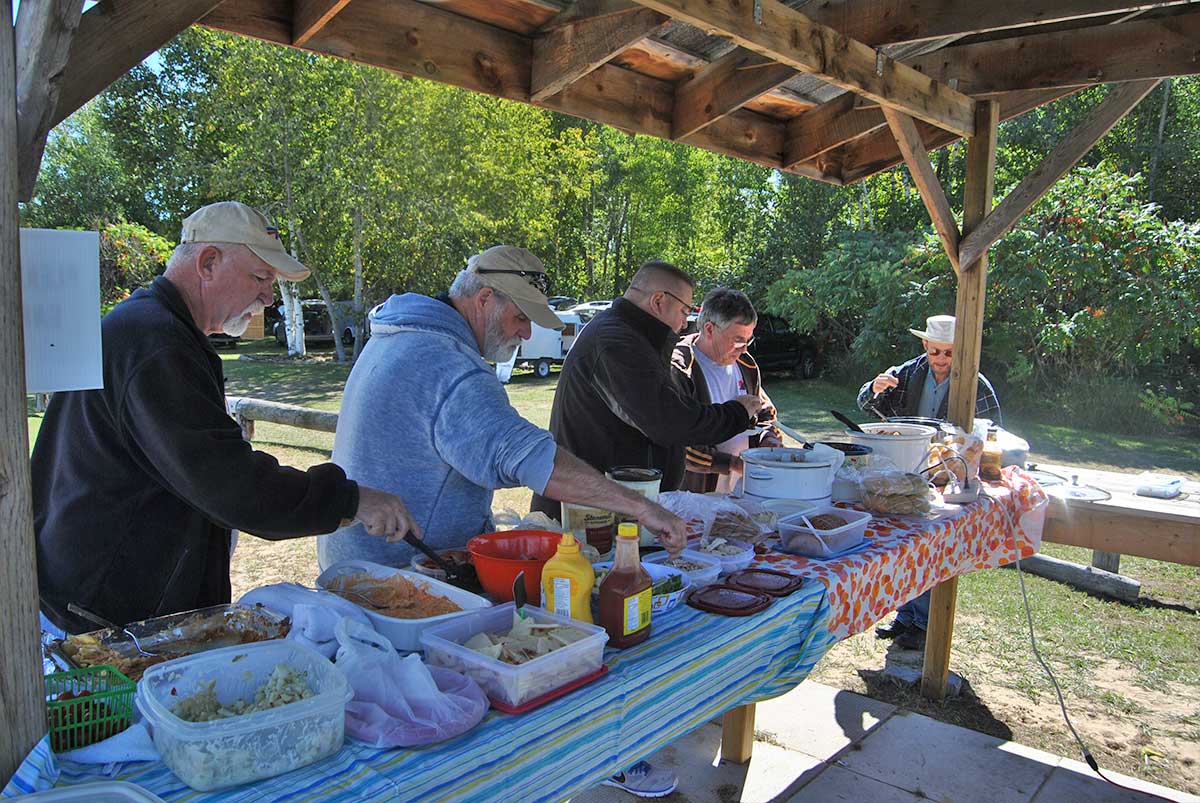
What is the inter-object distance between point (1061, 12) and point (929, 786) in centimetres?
331

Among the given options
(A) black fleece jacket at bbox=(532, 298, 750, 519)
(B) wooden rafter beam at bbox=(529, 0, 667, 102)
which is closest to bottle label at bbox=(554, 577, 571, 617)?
(A) black fleece jacket at bbox=(532, 298, 750, 519)

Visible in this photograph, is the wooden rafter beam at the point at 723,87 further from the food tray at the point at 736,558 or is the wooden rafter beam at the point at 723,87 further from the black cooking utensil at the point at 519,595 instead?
the black cooking utensil at the point at 519,595

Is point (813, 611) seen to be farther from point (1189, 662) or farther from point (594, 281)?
point (594, 281)

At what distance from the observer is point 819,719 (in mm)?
3957

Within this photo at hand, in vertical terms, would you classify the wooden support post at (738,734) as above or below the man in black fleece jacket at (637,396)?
below

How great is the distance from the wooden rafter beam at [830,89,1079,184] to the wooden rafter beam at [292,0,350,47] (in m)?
3.65

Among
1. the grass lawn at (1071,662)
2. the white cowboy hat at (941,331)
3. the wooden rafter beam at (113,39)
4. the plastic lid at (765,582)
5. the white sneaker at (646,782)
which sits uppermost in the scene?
the wooden rafter beam at (113,39)

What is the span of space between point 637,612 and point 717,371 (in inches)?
115

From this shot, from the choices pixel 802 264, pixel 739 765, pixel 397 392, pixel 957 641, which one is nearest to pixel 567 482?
pixel 397 392

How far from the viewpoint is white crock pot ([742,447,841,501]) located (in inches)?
122

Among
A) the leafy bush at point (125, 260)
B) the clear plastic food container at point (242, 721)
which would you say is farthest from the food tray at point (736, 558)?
the leafy bush at point (125, 260)

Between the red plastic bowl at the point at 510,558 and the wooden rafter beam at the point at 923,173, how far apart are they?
3.20m

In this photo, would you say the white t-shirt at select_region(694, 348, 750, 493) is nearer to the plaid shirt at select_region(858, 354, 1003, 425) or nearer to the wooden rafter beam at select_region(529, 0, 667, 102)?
the plaid shirt at select_region(858, 354, 1003, 425)

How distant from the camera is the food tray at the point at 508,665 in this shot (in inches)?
59.7
